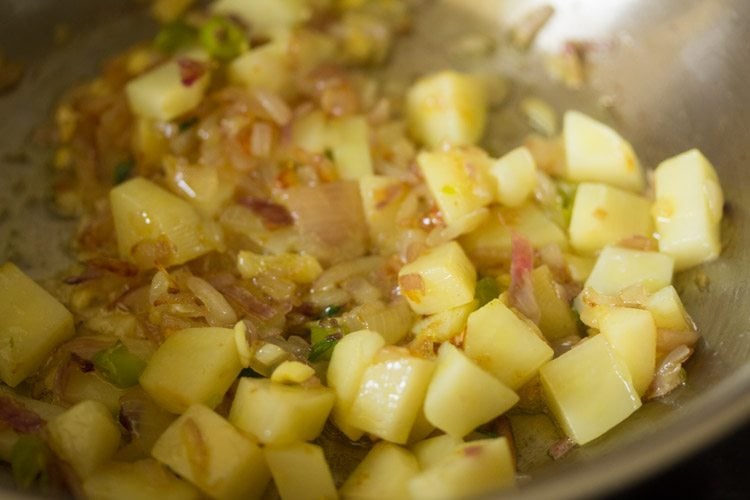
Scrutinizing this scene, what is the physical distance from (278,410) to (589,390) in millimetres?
827

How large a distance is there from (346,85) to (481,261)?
36.7 inches

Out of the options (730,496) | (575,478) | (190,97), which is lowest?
(730,496)

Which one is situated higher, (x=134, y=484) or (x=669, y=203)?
(x=669, y=203)

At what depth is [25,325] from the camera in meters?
2.54

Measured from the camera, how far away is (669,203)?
2799 mm

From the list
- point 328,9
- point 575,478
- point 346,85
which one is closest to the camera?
point 575,478

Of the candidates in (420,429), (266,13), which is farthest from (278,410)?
(266,13)

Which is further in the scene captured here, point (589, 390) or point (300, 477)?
point (589, 390)

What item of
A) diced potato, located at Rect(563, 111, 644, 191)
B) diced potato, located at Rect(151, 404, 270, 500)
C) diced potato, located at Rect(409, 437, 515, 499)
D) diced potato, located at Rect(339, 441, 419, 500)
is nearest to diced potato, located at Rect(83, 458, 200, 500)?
diced potato, located at Rect(151, 404, 270, 500)

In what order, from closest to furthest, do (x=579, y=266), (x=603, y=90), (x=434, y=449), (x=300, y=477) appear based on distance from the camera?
(x=300, y=477)
(x=434, y=449)
(x=579, y=266)
(x=603, y=90)


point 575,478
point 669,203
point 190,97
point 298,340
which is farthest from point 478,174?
point 575,478

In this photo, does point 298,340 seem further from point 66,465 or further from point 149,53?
point 149,53

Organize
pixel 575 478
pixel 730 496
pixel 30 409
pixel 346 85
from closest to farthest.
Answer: pixel 575 478, pixel 730 496, pixel 30 409, pixel 346 85

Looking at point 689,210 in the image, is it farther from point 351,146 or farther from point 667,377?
point 351,146
